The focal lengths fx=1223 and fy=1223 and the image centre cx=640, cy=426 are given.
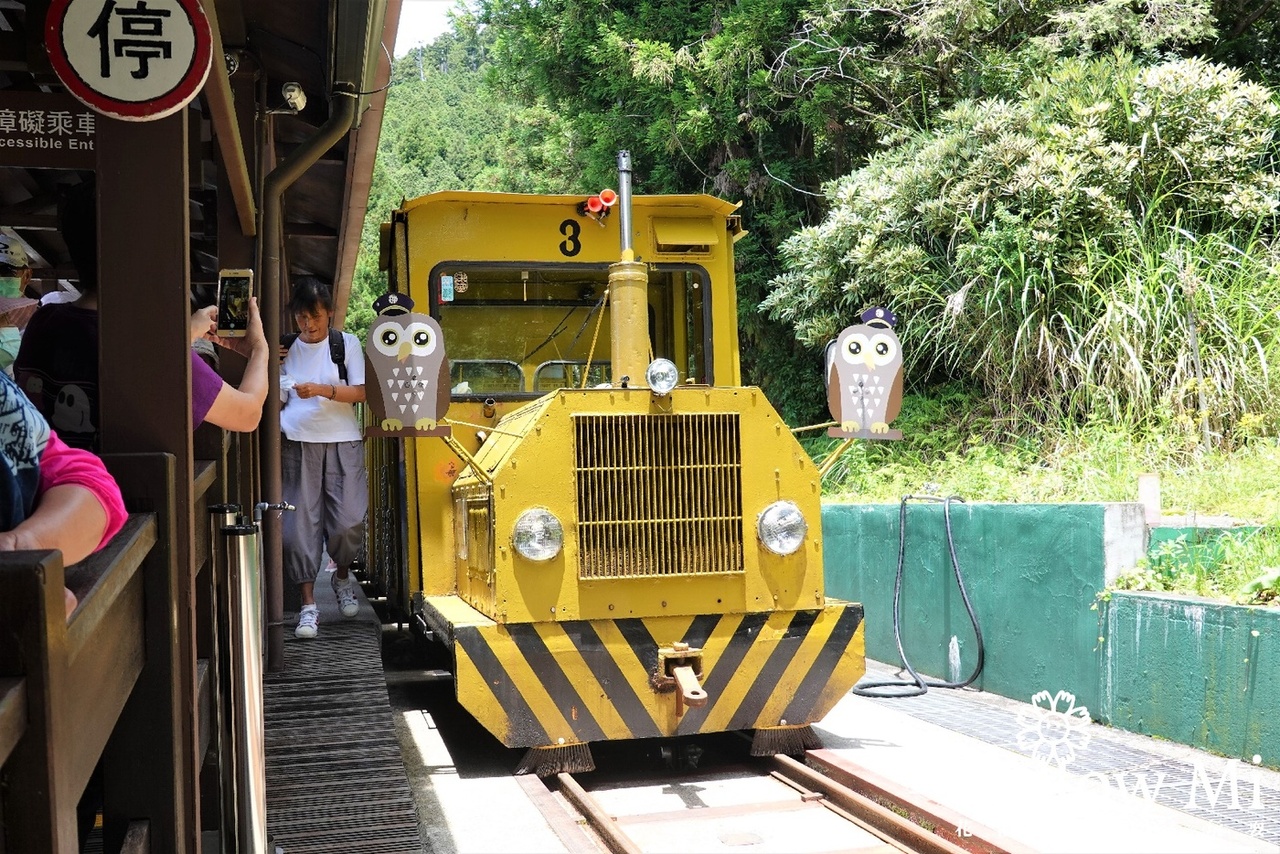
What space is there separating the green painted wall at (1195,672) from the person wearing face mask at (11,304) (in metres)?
4.84

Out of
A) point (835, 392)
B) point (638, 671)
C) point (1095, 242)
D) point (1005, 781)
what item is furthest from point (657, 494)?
point (1095, 242)

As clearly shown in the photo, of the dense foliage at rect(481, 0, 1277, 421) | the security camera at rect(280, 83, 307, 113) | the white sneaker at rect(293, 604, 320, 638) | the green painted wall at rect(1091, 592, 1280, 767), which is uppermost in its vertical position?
the dense foliage at rect(481, 0, 1277, 421)

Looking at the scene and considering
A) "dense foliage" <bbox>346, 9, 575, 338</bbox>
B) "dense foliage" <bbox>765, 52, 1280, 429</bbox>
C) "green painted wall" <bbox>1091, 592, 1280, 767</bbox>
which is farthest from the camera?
"dense foliage" <bbox>346, 9, 575, 338</bbox>

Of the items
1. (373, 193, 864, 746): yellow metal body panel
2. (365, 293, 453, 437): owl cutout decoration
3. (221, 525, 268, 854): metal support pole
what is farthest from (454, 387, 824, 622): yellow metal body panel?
(221, 525, 268, 854): metal support pole

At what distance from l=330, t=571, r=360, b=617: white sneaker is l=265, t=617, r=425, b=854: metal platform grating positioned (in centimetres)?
124

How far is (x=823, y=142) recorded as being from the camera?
15594 millimetres

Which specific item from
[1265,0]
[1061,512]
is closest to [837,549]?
[1061,512]

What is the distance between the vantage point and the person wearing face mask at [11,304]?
2.88m

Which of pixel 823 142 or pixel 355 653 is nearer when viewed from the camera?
pixel 355 653

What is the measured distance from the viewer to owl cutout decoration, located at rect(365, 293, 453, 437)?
5.38 metres

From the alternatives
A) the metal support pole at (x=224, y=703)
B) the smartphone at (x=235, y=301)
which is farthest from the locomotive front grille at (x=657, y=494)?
the metal support pole at (x=224, y=703)

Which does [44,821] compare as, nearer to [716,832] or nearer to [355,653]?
[716,832]

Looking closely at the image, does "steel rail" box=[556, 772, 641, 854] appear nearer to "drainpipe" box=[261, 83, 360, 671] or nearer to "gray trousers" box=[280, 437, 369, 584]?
"drainpipe" box=[261, 83, 360, 671]

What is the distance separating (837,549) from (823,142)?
7.61m
